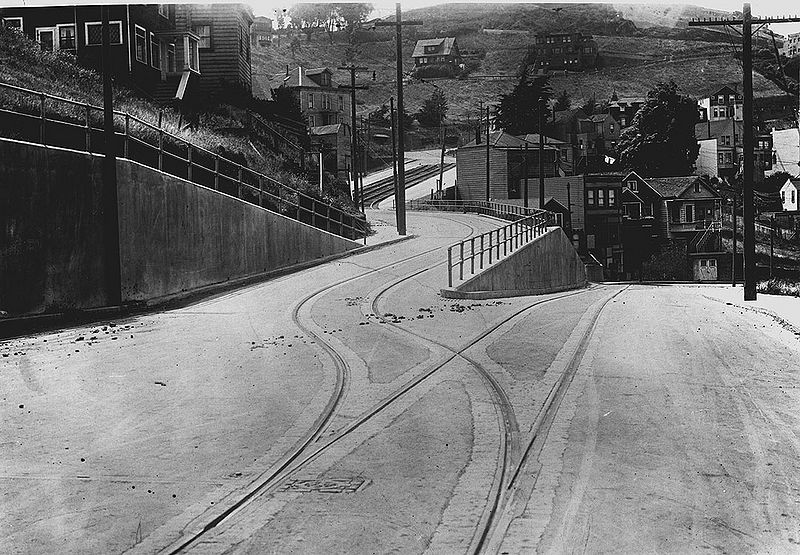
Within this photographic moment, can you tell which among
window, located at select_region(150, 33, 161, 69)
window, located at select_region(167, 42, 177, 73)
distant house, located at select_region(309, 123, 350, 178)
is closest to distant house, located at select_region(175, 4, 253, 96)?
window, located at select_region(167, 42, 177, 73)

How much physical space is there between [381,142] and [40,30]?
114ft

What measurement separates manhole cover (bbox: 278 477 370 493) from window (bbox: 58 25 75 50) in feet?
80.3

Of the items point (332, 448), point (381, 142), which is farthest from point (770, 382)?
point (381, 142)

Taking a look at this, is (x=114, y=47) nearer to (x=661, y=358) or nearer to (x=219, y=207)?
(x=219, y=207)

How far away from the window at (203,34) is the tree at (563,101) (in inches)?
772

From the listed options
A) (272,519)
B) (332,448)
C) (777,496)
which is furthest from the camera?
(332,448)

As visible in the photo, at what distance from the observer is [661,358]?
39.8 ft

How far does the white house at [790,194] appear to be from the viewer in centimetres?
2149

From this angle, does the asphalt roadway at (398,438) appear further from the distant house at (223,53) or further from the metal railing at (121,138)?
the distant house at (223,53)

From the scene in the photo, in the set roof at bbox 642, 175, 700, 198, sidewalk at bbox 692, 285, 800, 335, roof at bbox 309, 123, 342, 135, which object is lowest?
sidewalk at bbox 692, 285, 800, 335

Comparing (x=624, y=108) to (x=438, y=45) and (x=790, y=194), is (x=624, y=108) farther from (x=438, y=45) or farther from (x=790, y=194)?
(x=790, y=194)

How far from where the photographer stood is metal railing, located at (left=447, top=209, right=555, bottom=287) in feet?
75.6

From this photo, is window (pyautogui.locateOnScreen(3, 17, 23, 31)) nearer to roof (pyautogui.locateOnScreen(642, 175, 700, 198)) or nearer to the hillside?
the hillside

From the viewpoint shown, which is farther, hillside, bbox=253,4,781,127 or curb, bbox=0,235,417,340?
curb, bbox=0,235,417,340
